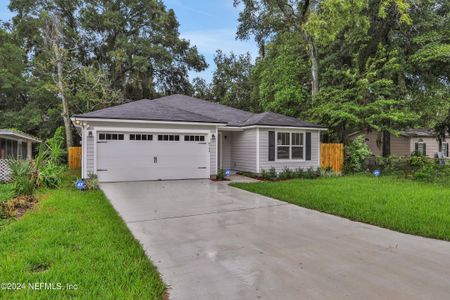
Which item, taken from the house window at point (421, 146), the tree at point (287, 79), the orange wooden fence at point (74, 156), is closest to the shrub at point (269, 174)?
the tree at point (287, 79)

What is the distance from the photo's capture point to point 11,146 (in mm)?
19484

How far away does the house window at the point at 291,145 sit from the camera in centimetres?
1416

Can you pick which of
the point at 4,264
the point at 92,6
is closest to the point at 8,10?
the point at 92,6

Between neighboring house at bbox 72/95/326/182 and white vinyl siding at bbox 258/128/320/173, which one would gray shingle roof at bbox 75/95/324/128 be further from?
white vinyl siding at bbox 258/128/320/173

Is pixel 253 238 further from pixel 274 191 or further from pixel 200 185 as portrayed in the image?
pixel 200 185

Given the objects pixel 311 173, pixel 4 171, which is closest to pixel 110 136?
pixel 4 171

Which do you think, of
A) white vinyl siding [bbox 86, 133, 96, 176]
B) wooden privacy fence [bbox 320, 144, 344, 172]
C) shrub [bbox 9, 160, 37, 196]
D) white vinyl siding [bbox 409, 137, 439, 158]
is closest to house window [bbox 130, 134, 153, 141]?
white vinyl siding [bbox 86, 133, 96, 176]

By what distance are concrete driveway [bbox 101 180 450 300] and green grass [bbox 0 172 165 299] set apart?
268 mm

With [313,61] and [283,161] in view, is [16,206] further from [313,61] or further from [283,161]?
[313,61]

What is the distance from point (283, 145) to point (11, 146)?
55.0ft

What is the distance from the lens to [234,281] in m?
3.39

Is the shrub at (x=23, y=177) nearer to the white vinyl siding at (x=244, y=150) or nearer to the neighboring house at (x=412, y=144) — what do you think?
the white vinyl siding at (x=244, y=150)

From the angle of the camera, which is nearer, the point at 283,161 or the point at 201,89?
the point at 283,161

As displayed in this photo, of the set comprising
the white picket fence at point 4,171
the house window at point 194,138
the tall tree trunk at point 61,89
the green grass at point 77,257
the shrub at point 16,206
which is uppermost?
the tall tree trunk at point 61,89
